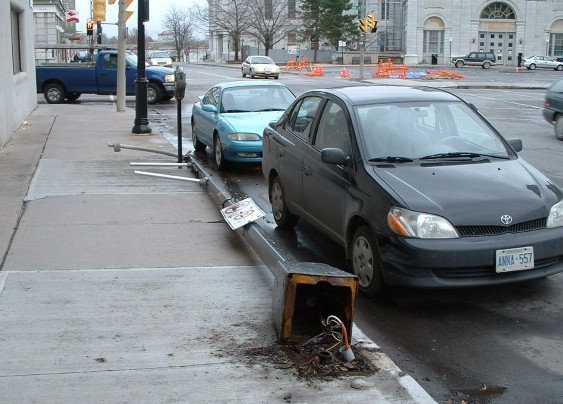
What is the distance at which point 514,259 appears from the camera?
5.82m

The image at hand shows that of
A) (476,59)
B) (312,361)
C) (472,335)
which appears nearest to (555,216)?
(472,335)

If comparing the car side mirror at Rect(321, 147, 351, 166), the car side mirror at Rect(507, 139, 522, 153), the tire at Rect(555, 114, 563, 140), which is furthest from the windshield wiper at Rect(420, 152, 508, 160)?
the tire at Rect(555, 114, 563, 140)

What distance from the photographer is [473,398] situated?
4461 mm

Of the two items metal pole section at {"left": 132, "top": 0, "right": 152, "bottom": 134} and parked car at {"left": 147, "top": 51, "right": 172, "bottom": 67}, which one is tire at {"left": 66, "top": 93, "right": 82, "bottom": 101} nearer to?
metal pole section at {"left": 132, "top": 0, "right": 152, "bottom": 134}

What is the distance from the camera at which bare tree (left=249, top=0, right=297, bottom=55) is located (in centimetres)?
8944

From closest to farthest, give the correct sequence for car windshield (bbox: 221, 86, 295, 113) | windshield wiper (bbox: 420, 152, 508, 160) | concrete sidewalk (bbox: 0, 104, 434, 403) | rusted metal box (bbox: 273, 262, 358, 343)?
concrete sidewalk (bbox: 0, 104, 434, 403), rusted metal box (bbox: 273, 262, 358, 343), windshield wiper (bbox: 420, 152, 508, 160), car windshield (bbox: 221, 86, 295, 113)

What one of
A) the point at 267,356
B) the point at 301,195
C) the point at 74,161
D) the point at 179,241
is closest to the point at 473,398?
the point at 267,356

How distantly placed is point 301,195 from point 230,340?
2879mm

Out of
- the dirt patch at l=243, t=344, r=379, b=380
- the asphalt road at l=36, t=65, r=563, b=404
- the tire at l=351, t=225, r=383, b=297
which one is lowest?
the asphalt road at l=36, t=65, r=563, b=404

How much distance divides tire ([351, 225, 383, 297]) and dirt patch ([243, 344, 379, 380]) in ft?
3.81

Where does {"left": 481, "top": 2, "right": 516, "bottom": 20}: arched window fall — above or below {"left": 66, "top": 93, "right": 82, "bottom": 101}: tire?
above

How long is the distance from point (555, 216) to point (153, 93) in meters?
22.8

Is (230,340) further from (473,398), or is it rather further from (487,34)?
(487,34)

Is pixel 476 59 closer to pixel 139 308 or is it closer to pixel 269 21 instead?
pixel 269 21
